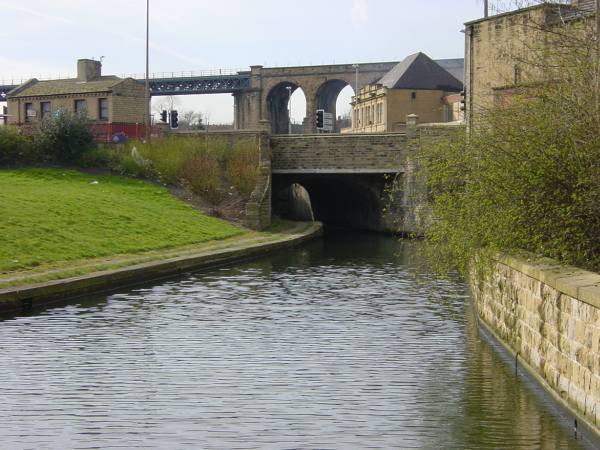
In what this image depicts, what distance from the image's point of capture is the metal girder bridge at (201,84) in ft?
375

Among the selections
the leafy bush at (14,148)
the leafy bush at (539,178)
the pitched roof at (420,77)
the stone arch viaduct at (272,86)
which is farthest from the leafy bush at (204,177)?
the stone arch viaduct at (272,86)

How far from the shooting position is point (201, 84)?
115 m

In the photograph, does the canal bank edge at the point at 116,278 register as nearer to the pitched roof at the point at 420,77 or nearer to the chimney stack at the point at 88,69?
the chimney stack at the point at 88,69

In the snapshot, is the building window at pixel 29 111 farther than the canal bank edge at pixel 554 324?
Yes

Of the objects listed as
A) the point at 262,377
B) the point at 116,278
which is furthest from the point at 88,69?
→ the point at 262,377

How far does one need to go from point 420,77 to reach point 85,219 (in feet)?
194

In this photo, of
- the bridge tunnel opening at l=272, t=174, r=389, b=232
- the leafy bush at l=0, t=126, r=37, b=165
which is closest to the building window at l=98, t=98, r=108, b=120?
the leafy bush at l=0, t=126, r=37, b=165

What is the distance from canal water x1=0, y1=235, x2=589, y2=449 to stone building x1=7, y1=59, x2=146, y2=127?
33.5 m

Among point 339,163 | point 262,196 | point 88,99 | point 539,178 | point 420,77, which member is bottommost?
point 262,196

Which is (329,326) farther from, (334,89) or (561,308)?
(334,89)

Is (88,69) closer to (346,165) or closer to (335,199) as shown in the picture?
(335,199)

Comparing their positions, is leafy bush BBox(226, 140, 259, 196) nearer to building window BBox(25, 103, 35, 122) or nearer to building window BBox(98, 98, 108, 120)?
building window BBox(98, 98, 108, 120)

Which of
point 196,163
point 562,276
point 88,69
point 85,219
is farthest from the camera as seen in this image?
point 88,69

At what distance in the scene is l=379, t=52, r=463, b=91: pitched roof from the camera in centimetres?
8569
